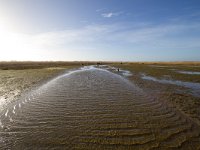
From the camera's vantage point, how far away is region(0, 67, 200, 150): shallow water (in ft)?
18.4

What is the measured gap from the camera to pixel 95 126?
7.14 meters

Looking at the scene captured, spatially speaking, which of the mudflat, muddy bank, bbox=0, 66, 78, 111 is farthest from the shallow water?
the mudflat

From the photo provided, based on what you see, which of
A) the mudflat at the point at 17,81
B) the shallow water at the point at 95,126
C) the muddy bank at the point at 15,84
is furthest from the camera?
the mudflat at the point at 17,81

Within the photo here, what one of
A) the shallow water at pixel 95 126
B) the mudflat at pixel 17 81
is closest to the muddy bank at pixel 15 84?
the mudflat at pixel 17 81

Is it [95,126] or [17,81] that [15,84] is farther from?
[95,126]

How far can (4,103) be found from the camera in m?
11.0

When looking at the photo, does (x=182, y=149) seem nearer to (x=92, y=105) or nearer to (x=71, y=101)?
(x=92, y=105)

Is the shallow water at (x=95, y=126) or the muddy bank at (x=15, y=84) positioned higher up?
the muddy bank at (x=15, y=84)

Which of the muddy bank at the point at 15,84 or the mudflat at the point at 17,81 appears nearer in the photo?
the muddy bank at the point at 15,84

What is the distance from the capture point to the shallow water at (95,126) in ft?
18.4

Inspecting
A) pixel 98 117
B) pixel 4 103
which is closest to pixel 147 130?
pixel 98 117

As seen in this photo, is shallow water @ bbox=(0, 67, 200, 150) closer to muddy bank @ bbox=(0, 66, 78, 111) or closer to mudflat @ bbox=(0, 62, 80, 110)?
muddy bank @ bbox=(0, 66, 78, 111)

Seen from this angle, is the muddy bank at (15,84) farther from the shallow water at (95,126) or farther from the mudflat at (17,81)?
the shallow water at (95,126)

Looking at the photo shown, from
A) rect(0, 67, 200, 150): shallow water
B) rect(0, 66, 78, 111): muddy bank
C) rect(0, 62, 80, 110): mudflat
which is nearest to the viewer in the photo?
rect(0, 67, 200, 150): shallow water
